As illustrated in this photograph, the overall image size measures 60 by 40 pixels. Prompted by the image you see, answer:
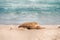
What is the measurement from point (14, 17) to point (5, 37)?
333 centimetres

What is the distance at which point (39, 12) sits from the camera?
7301 millimetres

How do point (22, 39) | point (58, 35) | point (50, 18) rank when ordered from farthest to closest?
point (50, 18), point (58, 35), point (22, 39)

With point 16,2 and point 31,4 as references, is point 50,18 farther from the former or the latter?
point 16,2

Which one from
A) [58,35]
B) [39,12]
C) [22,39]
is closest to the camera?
[22,39]

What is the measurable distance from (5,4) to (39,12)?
4.77 ft

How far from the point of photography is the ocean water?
644 centimetres

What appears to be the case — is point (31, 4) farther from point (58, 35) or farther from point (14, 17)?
point (58, 35)

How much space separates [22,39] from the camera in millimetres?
3256

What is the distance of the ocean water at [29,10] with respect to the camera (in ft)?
21.1

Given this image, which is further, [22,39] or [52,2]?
[52,2]

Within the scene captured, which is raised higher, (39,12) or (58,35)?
(58,35)

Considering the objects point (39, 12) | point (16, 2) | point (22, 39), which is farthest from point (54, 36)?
point (16, 2)

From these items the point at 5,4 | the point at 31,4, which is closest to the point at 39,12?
the point at 31,4

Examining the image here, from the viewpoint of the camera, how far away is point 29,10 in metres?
7.23
